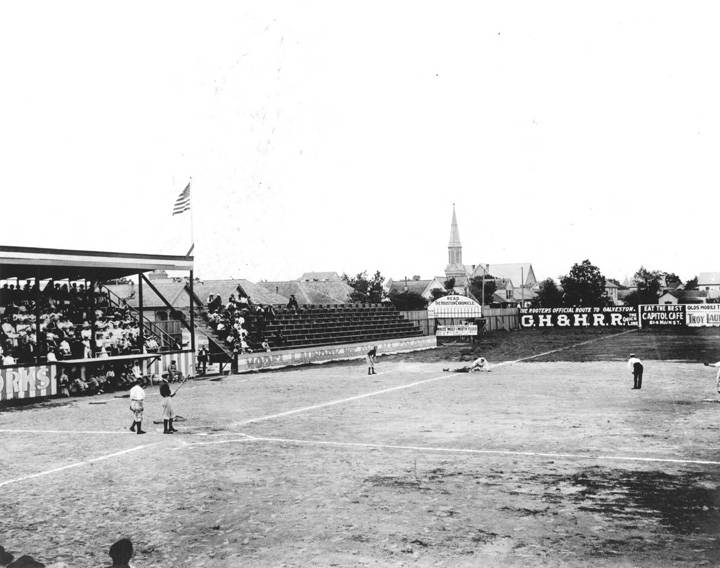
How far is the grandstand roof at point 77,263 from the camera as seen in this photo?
25106 mm

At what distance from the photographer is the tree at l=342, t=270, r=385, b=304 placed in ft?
345

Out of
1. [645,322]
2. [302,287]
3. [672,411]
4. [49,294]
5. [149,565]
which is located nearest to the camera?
[149,565]

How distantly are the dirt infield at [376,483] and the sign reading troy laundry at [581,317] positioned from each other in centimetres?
Answer: 5508

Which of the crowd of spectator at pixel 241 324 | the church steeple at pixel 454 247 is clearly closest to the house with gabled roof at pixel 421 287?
the church steeple at pixel 454 247

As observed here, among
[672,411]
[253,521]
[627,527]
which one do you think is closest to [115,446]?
[253,521]

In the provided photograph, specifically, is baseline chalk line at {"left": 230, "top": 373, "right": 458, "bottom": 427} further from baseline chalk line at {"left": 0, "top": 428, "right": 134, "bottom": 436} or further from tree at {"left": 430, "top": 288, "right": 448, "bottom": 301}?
tree at {"left": 430, "top": 288, "right": 448, "bottom": 301}

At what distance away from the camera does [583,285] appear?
90.1m

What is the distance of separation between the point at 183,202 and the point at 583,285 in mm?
69769

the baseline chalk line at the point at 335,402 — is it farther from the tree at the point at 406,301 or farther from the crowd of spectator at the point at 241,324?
the tree at the point at 406,301

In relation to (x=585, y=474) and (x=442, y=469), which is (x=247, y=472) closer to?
(x=442, y=469)

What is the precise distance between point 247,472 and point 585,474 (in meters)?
5.96

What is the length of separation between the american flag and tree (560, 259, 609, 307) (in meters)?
68.5

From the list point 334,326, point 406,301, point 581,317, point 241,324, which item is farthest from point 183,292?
point 406,301

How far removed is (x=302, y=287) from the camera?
109 metres
